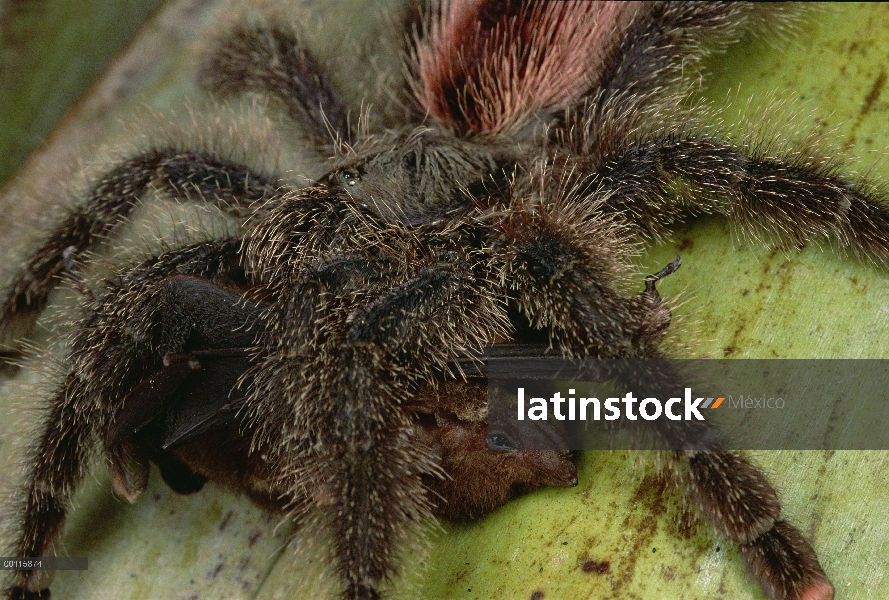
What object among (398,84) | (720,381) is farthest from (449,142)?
(720,381)

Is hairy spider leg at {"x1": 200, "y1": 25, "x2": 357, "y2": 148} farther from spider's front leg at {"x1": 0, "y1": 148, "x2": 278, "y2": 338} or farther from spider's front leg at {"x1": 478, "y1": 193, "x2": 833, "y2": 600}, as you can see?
spider's front leg at {"x1": 478, "y1": 193, "x2": 833, "y2": 600}

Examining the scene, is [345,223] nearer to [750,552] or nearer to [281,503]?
[281,503]

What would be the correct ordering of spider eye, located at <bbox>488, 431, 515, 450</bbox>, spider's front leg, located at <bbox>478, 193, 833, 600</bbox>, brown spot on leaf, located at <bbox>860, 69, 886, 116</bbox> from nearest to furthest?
1. spider's front leg, located at <bbox>478, 193, 833, 600</bbox>
2. spider eye, located at <bbox>488, 431, 515, 450</bbox>
3. brown spot on leaf, located at <bbox>860, 69, 886, 116</bbox>

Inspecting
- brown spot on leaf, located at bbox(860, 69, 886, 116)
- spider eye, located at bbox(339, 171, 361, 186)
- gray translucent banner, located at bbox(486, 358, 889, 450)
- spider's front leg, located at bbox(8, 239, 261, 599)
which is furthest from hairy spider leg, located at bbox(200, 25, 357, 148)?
brown spot on leaf, located at bbox(860, 69, 886, 116)

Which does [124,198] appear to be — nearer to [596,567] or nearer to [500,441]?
[500,441]

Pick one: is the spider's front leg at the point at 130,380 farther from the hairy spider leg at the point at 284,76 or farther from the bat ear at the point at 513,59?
the bat ear at the point at 513,59

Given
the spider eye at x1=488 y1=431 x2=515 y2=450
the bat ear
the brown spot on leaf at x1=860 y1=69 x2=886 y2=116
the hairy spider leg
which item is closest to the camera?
the spider eye at x1=488 y1=431 x2=515 y2=450

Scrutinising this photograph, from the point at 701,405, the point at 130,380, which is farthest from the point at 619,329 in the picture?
the point at 130,380
